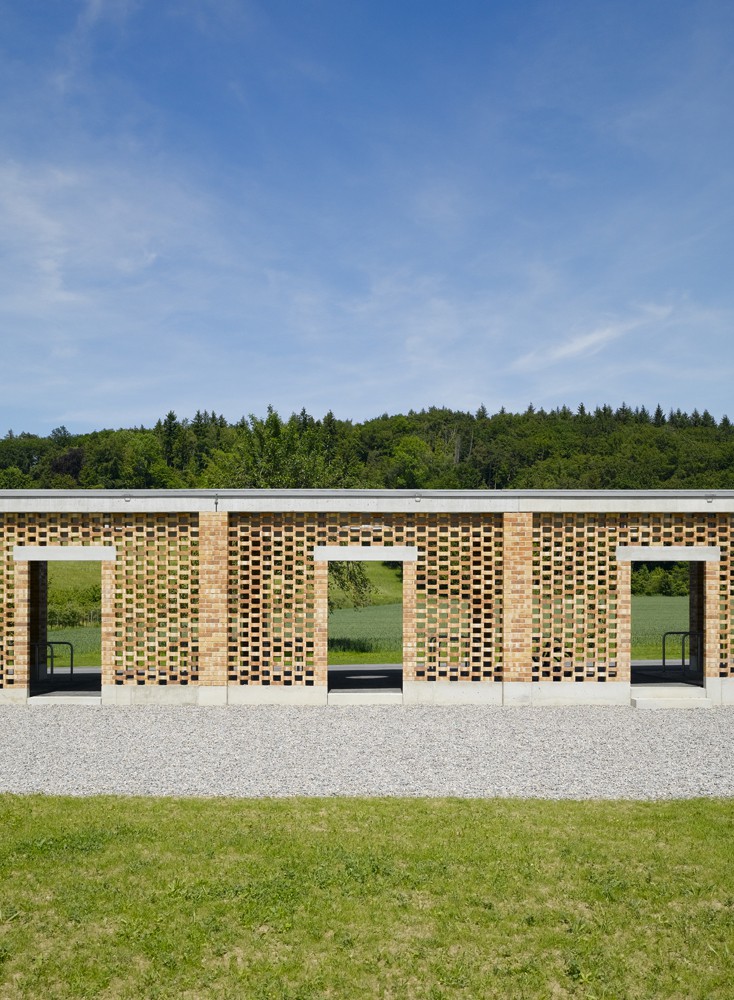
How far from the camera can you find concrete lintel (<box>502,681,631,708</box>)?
507 inches

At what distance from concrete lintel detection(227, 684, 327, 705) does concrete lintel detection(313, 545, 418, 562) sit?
2183mm

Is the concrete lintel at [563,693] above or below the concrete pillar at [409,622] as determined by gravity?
below

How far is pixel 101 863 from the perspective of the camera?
606 centimetres

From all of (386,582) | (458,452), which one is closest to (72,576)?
(386,582)

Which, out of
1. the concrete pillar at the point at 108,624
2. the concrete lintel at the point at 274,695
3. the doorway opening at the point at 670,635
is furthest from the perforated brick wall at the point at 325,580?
the doorway opening at the point at 670,635

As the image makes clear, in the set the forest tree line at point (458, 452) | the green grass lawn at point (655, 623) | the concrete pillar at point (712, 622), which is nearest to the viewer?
the concrete pillar at point (712, 622)

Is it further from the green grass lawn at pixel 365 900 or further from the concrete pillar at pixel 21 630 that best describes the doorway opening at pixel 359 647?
the green grass lawn at pixel 365 900

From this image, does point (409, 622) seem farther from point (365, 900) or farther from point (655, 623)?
point (655, 623)

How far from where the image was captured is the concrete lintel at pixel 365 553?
12.8 m

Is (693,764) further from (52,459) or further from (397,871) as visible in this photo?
(52,459)

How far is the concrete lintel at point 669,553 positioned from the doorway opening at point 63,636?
9824 mm

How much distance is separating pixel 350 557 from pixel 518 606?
9.65ft

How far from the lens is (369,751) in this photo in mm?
9766

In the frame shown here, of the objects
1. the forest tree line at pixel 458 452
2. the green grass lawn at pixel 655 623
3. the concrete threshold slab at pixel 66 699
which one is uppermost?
the forest tree line at pixel 458 452
